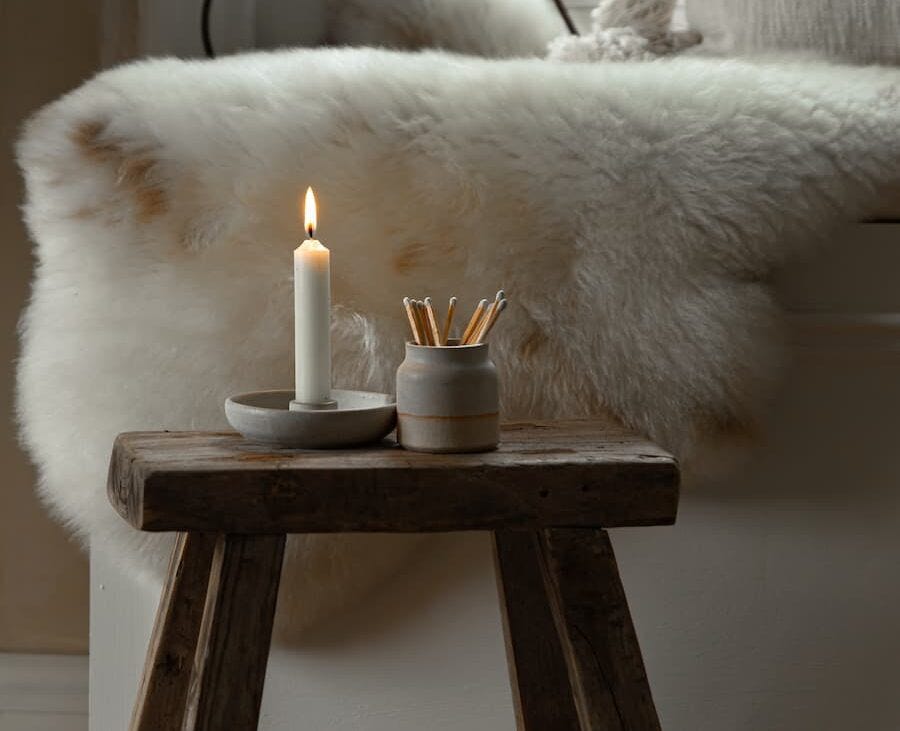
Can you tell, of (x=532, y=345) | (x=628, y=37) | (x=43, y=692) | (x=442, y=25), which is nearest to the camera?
(x=532, y=345)

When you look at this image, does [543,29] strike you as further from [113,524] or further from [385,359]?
[113,524]

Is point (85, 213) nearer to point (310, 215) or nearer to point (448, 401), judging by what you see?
point (310, 215)

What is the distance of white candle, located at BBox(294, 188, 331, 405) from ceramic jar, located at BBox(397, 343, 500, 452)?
51mm

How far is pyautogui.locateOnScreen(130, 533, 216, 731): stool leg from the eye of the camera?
31.8 inches

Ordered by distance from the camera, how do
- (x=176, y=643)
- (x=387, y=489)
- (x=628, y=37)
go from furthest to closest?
→ (x=628, y=37), (x=176, y=643), (x=387, y=489)

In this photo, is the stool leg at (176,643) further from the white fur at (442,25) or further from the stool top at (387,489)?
the white fur at (442,25)

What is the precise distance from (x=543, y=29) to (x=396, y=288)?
573 mm

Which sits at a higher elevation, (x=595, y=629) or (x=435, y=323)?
(x=435, y=323)

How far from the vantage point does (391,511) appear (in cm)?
69

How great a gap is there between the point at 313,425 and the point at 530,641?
0.84 feet

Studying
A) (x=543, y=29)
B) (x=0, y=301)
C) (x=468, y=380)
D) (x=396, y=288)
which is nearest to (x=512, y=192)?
(x=396, y=288)

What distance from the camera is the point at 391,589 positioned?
3.25ft

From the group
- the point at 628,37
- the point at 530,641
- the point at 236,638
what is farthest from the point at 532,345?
the point at 628,37

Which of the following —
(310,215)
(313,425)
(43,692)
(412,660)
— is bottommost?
(43,692)
